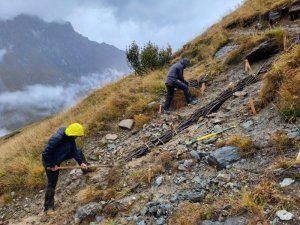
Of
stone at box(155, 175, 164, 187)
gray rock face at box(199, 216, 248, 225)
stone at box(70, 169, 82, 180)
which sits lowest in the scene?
gray rock face at box(199, 216, 248, 225)

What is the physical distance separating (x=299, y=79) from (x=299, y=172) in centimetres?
263

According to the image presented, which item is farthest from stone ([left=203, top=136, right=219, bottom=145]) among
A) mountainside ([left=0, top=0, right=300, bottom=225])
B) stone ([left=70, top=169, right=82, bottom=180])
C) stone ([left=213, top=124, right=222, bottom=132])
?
stone ([left=70, top=169, right=82, bottom=180])

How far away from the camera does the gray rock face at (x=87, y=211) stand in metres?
8.38

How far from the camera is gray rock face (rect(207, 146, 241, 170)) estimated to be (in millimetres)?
7941

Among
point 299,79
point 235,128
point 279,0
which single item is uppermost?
point 279,0

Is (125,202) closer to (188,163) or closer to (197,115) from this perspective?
(188,163)

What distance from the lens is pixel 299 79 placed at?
8.40 meters

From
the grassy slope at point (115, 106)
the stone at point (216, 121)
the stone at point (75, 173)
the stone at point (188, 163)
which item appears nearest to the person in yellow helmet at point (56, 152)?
the stone at point (75, 173)

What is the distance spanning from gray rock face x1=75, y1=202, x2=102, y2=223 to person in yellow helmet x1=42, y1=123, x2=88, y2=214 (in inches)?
51.3

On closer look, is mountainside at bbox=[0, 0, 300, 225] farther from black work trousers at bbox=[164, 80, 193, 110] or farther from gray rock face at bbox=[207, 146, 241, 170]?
Result: black work trousers at bbox=[164, 80, 193, 110]

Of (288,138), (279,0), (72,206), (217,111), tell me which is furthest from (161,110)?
(279,0)

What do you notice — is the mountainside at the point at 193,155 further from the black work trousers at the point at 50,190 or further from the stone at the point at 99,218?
the black work trousers at the point at 50,190

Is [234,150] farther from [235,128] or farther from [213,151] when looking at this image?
[235,128]

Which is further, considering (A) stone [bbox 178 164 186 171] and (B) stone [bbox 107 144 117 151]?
(B) stone [bbox 107 144 117 151]
